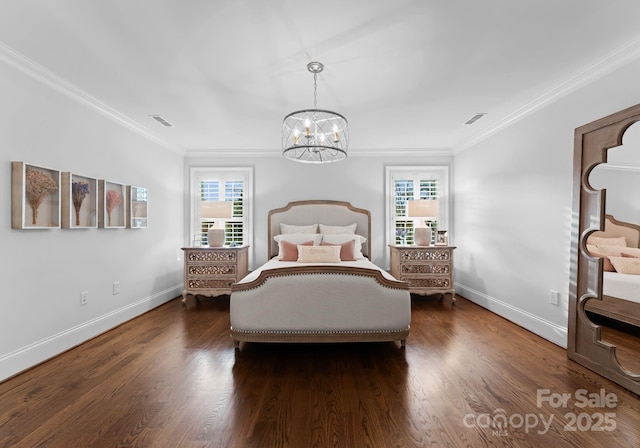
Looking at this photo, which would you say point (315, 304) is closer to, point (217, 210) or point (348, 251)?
point (348, 251)

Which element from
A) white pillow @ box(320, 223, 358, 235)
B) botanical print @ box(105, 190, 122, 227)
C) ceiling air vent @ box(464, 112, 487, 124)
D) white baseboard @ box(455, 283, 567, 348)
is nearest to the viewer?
white baseboard @ box(455, 283, 567, 348)

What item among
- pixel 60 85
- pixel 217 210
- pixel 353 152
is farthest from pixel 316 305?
pixel 353 152

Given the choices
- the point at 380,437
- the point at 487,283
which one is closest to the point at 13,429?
the point at 380,437

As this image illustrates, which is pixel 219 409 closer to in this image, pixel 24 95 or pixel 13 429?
pixel 13 429

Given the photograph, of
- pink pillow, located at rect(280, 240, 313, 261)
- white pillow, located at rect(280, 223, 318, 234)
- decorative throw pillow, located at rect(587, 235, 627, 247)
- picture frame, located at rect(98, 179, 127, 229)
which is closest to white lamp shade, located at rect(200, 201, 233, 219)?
white pillow, located at rect(280, 223, 318, 234)

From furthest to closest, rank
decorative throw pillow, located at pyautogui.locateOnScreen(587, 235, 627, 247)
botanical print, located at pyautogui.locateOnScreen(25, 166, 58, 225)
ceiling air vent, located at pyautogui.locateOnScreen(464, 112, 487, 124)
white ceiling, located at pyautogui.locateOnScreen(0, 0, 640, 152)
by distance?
ceiling air vent, located at pyautogui.locateOnScreen(464, 112, 487, 124) < botanical print, located at pyautogui.locateOnScreen(25, 166, 58, 225) < decorative throw pillow, located at pyautogui.locateOnScreen(587, 235, 627, 247) < white ceiling, located at pyautogui.locateOnScreen(0, 0, 640, 152)

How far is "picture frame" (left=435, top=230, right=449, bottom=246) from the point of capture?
5.11m

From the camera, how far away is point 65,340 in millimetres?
2965

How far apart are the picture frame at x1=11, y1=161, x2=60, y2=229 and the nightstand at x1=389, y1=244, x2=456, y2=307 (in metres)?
4.13

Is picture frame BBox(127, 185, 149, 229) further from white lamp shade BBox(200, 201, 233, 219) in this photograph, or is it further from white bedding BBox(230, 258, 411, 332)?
white bedding BBox(230, 258, 411, 332)

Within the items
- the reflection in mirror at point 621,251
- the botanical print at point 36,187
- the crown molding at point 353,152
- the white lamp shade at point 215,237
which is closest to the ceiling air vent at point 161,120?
the crown molding at point 353,152

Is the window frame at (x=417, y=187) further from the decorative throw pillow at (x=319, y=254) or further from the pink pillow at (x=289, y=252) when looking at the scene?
the pink pillow at (x=289, y=252)

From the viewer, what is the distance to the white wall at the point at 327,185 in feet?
18.0

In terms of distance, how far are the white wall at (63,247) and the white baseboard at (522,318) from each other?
466cm
